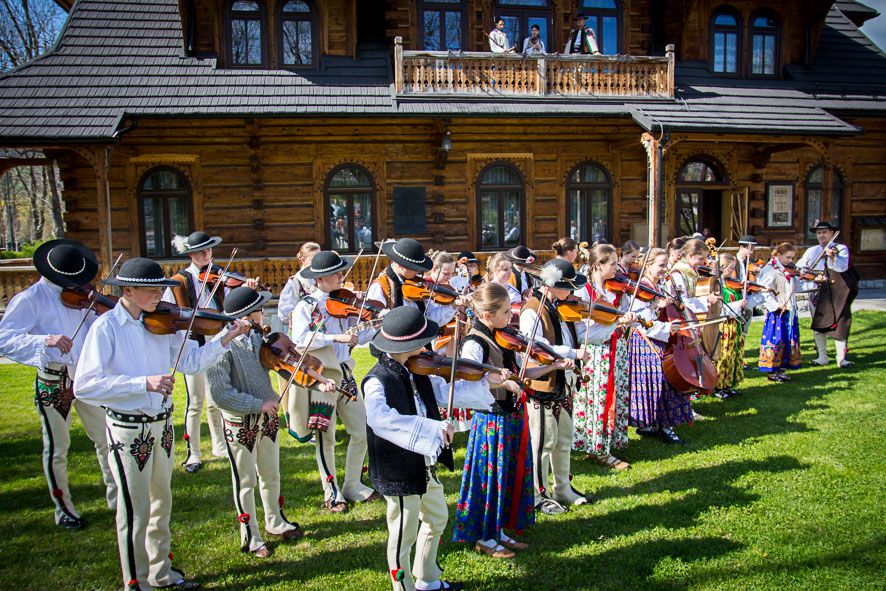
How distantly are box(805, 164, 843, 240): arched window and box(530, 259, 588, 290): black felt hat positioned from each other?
1418cm

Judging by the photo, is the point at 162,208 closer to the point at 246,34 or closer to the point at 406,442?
the point at 246,34

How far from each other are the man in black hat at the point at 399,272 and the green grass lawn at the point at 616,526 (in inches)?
68.8

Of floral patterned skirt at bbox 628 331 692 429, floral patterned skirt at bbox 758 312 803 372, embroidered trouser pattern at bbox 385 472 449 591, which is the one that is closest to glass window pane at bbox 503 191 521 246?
floral patterned skirt at bbox 758 312 803 372

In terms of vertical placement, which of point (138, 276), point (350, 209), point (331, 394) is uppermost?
point (350, 209)

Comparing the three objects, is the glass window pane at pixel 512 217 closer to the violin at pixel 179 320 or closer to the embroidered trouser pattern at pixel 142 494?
the violin at pixel 179 320

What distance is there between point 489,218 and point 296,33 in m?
6.25

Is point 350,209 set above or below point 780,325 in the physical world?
above

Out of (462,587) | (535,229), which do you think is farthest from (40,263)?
(535,229)

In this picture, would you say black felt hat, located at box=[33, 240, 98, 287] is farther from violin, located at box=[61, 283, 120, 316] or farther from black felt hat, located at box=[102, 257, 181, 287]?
black felt hat, located at box=[102, 257, 181, 287]

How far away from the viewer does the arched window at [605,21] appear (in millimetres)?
14758

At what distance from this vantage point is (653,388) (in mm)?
6270

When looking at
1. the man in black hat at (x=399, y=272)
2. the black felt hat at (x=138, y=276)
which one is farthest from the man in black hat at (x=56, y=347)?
the man in black hat at (x=399, y=272)

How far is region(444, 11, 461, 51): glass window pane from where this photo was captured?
14234 millimetres

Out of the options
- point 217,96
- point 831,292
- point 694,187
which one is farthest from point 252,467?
point 694,187
